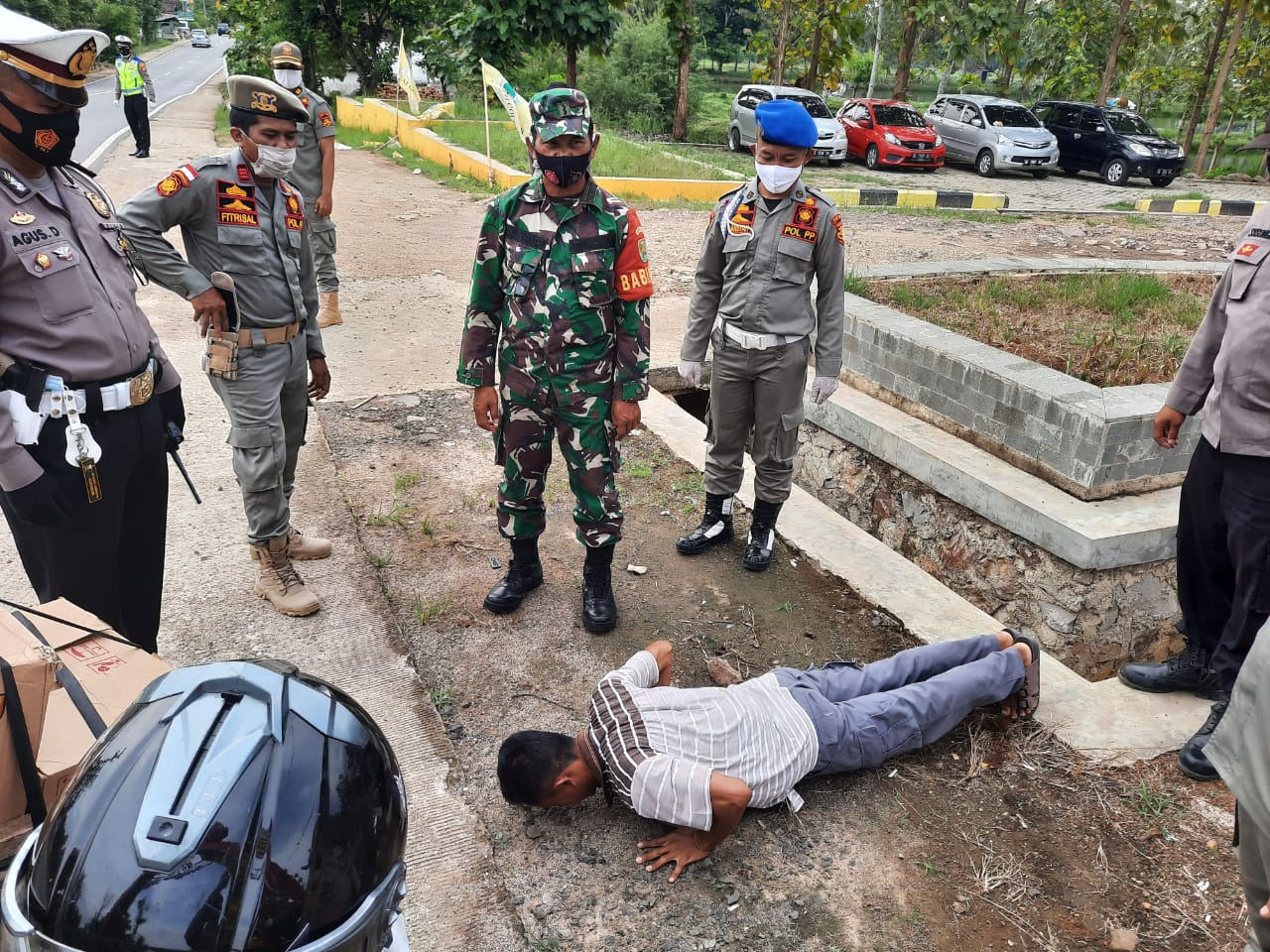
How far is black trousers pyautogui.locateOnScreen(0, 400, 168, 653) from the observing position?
8.00ft

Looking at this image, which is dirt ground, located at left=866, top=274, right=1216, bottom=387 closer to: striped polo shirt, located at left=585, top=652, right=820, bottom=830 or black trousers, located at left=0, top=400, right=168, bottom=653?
striped polo shirt, located at left=585, top=652, right=820, bottom=830

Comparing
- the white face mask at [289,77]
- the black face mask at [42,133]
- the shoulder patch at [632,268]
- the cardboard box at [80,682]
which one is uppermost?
the black face mask at [42,133]

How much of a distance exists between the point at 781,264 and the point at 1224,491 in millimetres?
1805

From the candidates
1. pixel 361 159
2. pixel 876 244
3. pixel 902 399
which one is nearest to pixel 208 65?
pixel 361 159

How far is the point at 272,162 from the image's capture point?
10.7 ft

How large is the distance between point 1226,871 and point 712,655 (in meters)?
1.71

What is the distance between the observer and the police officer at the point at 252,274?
Answer: 123 inches

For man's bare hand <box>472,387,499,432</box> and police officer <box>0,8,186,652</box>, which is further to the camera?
man's bare hand <box>472,387,499,432</box>

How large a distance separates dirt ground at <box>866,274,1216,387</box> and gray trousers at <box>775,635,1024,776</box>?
7.81 ft

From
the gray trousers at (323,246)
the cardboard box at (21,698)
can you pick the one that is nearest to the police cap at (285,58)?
the gray trousers at (323,246)

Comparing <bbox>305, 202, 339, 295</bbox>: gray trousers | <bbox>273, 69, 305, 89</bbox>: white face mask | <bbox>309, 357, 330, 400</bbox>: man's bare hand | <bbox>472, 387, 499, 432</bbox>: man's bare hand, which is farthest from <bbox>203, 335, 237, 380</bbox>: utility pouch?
<bbox>273, 69, 305, 89</bbox>: white face mask

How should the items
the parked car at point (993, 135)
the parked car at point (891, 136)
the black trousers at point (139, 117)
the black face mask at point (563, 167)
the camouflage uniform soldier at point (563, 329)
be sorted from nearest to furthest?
the black face mask at point (563, 167) → the camouflage uniform soldier at point (563, 329) → the black trousers at point (139, 117) → the parked car at point (993, 135) → the parked car at point (891, 136)

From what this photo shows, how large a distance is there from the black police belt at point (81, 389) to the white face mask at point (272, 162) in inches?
38.8

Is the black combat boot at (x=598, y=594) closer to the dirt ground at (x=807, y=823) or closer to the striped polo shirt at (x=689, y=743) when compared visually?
the dirt ground at (x=807, y=823)
